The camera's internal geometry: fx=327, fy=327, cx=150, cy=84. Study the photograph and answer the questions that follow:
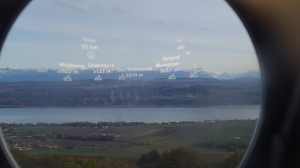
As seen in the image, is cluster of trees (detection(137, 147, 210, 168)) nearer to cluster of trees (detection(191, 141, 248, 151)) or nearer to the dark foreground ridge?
cluster of trees (detection(191, 141, 248, 151))

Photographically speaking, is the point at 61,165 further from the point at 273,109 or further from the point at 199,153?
the point at 273,109

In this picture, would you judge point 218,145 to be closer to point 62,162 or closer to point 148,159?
point 148,159

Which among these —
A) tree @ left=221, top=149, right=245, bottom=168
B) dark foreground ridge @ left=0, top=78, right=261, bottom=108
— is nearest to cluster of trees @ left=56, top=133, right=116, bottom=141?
dark foreground ridge @ left=0, top=78, right=261, bottom=108

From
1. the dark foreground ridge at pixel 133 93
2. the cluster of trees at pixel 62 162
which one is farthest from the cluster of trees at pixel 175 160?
the dark foreground ridge at pixel 133 93

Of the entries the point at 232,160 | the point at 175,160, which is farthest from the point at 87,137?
the point at 232,160

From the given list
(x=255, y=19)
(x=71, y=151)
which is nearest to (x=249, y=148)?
(x=255, y=19)

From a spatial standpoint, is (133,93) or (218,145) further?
(218,145)
